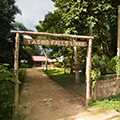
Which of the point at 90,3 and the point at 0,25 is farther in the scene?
the point at 0,25

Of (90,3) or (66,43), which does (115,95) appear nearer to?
(66,43)

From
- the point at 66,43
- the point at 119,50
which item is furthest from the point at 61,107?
the point at 119,50

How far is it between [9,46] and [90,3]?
7.60 meters

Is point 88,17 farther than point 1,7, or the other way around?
point 1,7

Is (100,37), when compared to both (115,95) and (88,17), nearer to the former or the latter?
(88,17)

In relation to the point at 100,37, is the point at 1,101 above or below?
below

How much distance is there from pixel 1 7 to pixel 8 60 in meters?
4.34

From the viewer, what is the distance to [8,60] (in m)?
7.75

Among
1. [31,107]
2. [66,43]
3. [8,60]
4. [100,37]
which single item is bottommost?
[31,107]

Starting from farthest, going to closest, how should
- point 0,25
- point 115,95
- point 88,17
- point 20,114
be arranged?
1. point 0,25
2. point 88,17
3. point 115,95
4. point 20,114

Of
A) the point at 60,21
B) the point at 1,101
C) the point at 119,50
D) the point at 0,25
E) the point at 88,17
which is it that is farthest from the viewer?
the point at 60,21

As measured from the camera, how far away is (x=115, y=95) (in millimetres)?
6023

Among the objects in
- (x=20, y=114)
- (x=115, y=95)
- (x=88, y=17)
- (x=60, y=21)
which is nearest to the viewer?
(x=20, y=114)

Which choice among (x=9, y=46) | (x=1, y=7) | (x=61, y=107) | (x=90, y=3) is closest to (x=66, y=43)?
(x=61, y=107)
